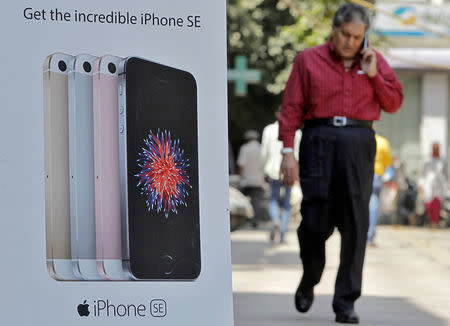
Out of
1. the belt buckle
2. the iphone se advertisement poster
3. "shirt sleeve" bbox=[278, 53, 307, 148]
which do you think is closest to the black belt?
the belt buckle

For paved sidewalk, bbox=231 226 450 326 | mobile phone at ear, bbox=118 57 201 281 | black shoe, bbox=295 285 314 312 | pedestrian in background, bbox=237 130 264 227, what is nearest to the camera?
mobile phone at ear, bbox=118 57 201 281

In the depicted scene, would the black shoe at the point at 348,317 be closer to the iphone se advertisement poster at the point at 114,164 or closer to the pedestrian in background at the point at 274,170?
the iphone se advertisement poster at the point at 114,164

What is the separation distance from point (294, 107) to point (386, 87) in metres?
0.55

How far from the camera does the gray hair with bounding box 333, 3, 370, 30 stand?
6.33 meters

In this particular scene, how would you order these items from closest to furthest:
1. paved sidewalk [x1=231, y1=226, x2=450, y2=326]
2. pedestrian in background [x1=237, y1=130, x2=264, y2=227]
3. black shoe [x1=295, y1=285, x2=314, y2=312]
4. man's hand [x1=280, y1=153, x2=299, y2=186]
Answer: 1. man's hand [x1=280, y1=153, x2=299, y2=186]
2. black shoe [x1=295, y1=285, x2=314, y2=312]
3. paved sidewalk [x1=231, y1=226, x2=450, y2=326]
4. pedestrian in background [x1=237, y1=130, x2=264, y2=227]

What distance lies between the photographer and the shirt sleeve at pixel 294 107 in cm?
644

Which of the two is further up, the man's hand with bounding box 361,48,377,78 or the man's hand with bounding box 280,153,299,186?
the man's hand with bounding box 361,48,377,78

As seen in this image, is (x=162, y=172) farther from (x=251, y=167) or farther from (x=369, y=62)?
(x=251, y=167)

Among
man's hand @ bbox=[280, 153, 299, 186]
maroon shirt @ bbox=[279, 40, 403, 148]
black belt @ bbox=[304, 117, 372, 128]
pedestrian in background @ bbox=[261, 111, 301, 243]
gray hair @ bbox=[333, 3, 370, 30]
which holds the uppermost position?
gray hair @ bbox=[333, 3, 370, 30]

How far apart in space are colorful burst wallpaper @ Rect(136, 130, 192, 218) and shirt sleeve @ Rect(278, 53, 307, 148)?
97.5 inches

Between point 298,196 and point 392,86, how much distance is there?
16932mm

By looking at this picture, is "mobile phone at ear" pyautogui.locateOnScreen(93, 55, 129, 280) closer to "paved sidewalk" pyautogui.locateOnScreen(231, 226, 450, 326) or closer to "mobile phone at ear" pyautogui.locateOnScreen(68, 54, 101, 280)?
"mobile phone at ear" pyautogui.locateOnScreen(68, 54, 101, 280)

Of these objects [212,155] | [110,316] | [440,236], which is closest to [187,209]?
[212,155]

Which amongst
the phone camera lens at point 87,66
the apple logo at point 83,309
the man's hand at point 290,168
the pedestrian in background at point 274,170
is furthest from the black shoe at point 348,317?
the pedestrian in background at point 274,170
